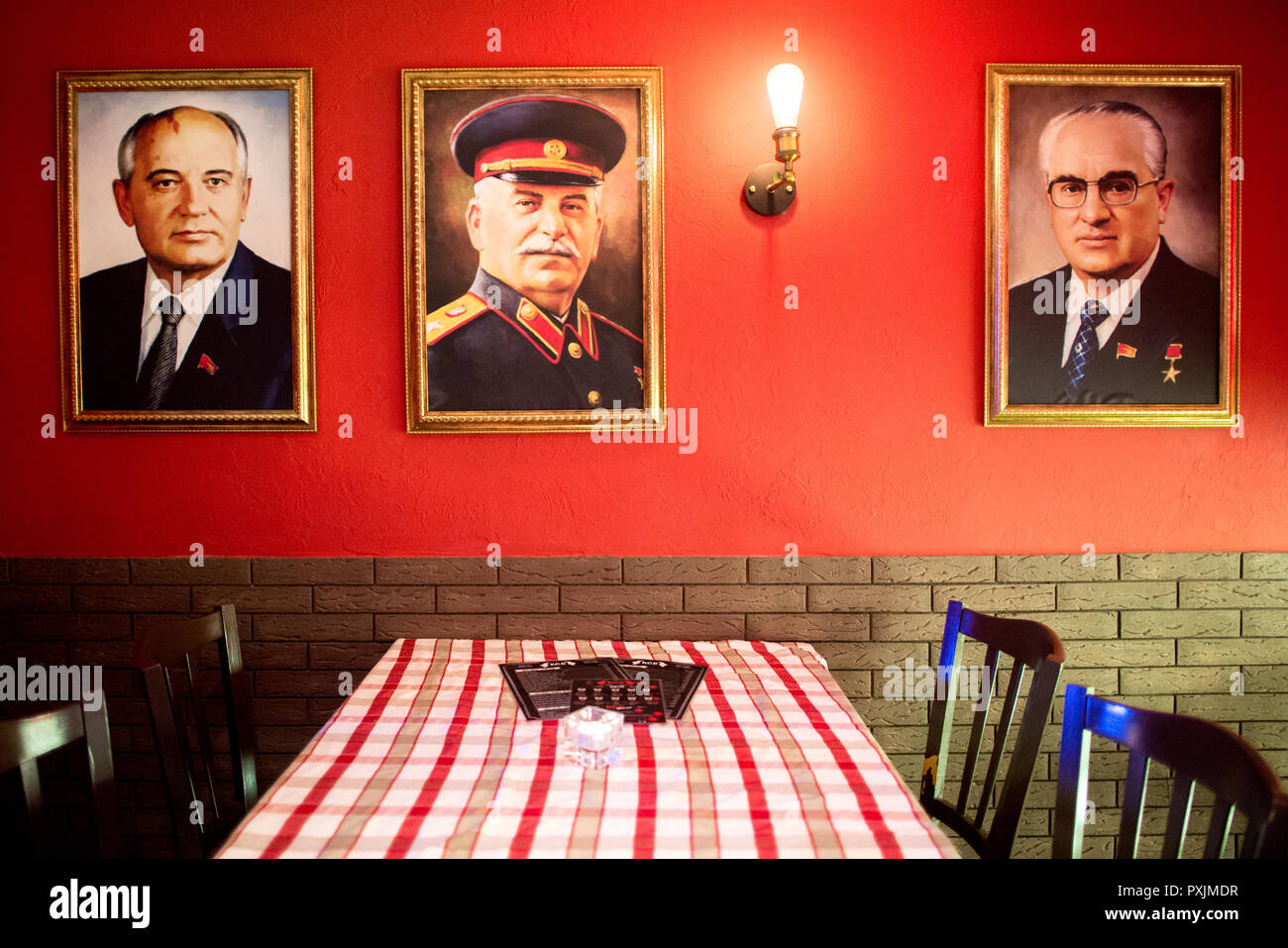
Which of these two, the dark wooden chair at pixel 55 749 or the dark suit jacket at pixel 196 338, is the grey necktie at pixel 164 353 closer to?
the dark suit jacket at pixel 196 338

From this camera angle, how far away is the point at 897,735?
244 cm

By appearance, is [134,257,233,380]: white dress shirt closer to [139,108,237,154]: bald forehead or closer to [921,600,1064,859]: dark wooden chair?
[139,108,237,154]: bald forehead

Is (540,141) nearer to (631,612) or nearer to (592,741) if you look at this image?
(631,612)

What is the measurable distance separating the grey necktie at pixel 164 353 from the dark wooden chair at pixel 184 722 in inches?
39.9

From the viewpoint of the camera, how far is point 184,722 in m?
1.66

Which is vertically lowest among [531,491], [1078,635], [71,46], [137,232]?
[1078,635]

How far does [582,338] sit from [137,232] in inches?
59.8

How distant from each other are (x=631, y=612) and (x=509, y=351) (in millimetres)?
962

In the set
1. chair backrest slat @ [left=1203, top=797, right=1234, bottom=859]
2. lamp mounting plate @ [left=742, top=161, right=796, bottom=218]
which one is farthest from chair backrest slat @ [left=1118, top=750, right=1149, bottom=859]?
lamp mounting plate @ [left=742, top=161, right=796, bottom=218]

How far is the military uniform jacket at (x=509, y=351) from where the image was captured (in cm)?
239

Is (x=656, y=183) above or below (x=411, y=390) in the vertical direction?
above

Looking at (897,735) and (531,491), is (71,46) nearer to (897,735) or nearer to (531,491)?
(531,491)
